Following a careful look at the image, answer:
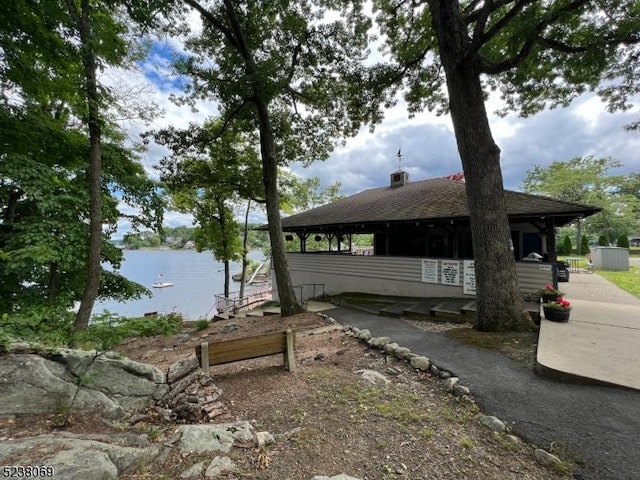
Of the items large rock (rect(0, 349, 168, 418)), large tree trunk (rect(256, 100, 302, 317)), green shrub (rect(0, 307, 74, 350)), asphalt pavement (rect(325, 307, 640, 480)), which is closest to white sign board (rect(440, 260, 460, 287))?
asphalt pavement (rect(325, 307, 640, 480))

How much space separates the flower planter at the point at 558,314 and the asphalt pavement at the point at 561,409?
2492 millimetres

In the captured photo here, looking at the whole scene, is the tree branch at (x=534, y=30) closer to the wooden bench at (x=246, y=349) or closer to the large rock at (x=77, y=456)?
the wooden bench at (x=246, y=349)

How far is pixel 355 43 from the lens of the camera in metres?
8.74

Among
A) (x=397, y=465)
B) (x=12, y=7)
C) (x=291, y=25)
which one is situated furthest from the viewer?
(x=291, y=25)

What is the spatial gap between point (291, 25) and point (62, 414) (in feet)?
32.2

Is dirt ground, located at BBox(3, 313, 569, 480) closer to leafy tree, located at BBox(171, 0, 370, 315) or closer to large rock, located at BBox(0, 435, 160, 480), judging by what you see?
large rock, located at BBox(0, 435, 160, 480)

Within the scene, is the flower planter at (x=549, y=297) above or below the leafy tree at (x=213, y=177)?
below

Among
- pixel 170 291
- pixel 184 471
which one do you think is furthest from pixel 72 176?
pixel 170 291

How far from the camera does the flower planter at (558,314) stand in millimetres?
5590

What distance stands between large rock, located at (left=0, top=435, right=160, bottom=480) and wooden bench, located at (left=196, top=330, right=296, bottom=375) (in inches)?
65.1

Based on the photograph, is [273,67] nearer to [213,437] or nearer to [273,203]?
[273,203]

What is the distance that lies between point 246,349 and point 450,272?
7.17 metres

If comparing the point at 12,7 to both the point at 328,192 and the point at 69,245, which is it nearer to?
the point at 69,245

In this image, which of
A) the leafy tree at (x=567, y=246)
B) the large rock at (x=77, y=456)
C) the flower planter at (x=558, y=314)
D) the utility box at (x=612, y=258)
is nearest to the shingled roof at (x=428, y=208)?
the flower planter at (x=558, y=314)
